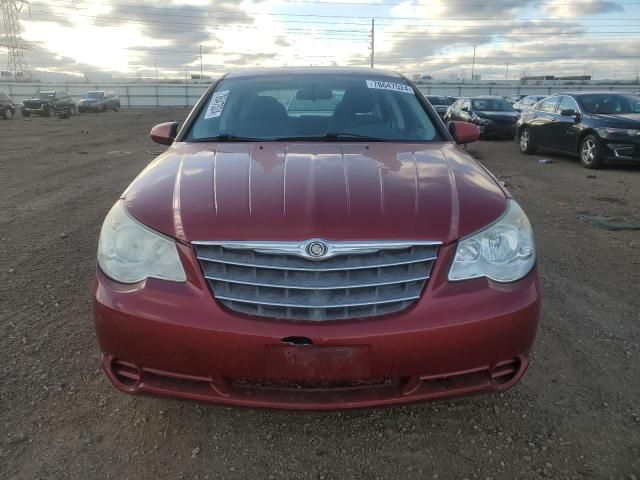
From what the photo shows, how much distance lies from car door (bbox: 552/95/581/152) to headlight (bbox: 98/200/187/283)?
10.6m

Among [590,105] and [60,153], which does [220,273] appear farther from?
[60,153]

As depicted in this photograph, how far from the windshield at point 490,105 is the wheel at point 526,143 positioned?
4.52m

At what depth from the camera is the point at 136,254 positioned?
208 centimetres

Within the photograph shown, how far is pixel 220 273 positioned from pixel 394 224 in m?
0.67

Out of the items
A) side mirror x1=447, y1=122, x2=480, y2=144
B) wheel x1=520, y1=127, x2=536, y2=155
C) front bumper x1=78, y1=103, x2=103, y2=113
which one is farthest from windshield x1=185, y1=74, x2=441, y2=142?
front bumper x1=78, y1=103, x2=103, y2=113

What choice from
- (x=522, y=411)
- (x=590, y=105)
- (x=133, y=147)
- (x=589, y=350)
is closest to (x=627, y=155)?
(x=590, y=105)

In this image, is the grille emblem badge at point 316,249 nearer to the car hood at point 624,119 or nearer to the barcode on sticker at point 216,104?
the barcode on sticker at point 216,104

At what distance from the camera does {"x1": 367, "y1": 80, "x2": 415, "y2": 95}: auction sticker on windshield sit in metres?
3.65

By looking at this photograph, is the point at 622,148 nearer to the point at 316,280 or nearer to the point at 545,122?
the point at 545,122

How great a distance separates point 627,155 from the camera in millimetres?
9680

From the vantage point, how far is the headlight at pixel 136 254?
2.01 m

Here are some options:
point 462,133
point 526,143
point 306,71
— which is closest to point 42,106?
point 526,143

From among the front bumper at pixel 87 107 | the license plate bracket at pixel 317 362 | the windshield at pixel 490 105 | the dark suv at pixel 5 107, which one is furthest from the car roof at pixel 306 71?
the front bumper at pixel 87 107

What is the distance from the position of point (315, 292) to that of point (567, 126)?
10797mm
